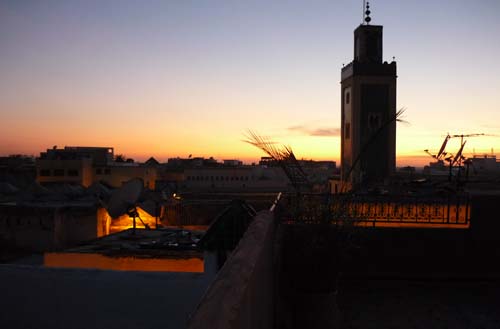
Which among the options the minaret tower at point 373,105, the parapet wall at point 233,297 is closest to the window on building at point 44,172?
the minaret tower at point 373,105

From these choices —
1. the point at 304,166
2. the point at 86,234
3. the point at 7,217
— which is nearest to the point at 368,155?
the point at 86,234

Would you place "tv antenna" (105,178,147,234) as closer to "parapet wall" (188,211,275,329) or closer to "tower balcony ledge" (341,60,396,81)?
"parapet wall" (188,211,275,329)

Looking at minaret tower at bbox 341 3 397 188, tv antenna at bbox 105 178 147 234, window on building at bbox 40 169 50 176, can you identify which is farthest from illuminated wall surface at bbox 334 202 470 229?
window on building at bbox 40 169 50 176

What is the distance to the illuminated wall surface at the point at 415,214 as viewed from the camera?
7184 mm

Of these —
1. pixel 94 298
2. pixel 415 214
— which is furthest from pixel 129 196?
pixel 94 298

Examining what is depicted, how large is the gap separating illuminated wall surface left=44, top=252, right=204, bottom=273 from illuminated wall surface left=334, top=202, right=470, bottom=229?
4112mm

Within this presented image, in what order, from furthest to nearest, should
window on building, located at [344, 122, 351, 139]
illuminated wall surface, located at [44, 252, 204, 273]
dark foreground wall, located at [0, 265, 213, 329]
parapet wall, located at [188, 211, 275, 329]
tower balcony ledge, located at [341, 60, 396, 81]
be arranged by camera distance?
window on building, located at [344, 122, 351, 139] < tower balcony ledge, located at [341, 60, 396, 81] < illuminated wall surface, located at [44, 252, 204, 273] < dark foreground wall, located at [0, 265, 213, 329] < parapet wall, located at [188, 211, 275, 329]

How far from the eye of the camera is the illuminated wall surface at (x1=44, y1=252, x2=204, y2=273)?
31.8 feet

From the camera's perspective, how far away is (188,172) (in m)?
59.2

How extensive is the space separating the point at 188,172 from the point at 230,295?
58052mm

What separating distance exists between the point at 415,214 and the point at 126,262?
6.59 metres

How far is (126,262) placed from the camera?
10164mm

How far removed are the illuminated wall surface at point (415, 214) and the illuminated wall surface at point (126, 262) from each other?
4112 millimetres

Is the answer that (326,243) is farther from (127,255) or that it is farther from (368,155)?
(368,155)
